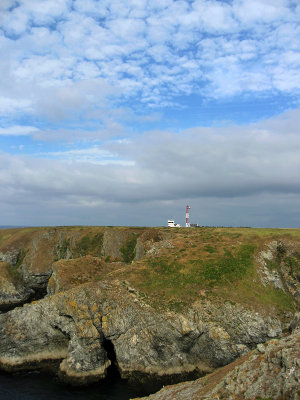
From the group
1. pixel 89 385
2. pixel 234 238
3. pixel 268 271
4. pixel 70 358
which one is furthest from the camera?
pixel 234 238

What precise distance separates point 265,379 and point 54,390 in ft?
102

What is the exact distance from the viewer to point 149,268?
59.2m

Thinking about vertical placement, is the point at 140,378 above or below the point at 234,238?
below

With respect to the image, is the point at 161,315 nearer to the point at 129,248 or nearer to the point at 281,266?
the point at 281,266

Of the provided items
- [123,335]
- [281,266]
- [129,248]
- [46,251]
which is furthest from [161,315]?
[46,251]

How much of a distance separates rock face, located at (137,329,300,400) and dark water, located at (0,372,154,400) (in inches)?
570

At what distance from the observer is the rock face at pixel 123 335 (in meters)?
43.7

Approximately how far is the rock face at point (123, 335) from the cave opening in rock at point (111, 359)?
6.8 inches

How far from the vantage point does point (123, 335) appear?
4628 centimetres

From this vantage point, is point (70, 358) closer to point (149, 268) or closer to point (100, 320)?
point (100, 320)

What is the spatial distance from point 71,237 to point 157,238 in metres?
39.1

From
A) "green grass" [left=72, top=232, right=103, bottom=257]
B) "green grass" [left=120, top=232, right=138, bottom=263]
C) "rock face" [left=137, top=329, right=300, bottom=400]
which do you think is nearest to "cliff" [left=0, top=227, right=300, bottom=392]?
"rock face" [left=137, top=329, right=300, bottom=400]

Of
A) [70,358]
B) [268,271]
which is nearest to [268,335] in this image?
[268,271]

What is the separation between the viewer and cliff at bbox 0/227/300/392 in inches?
1740
